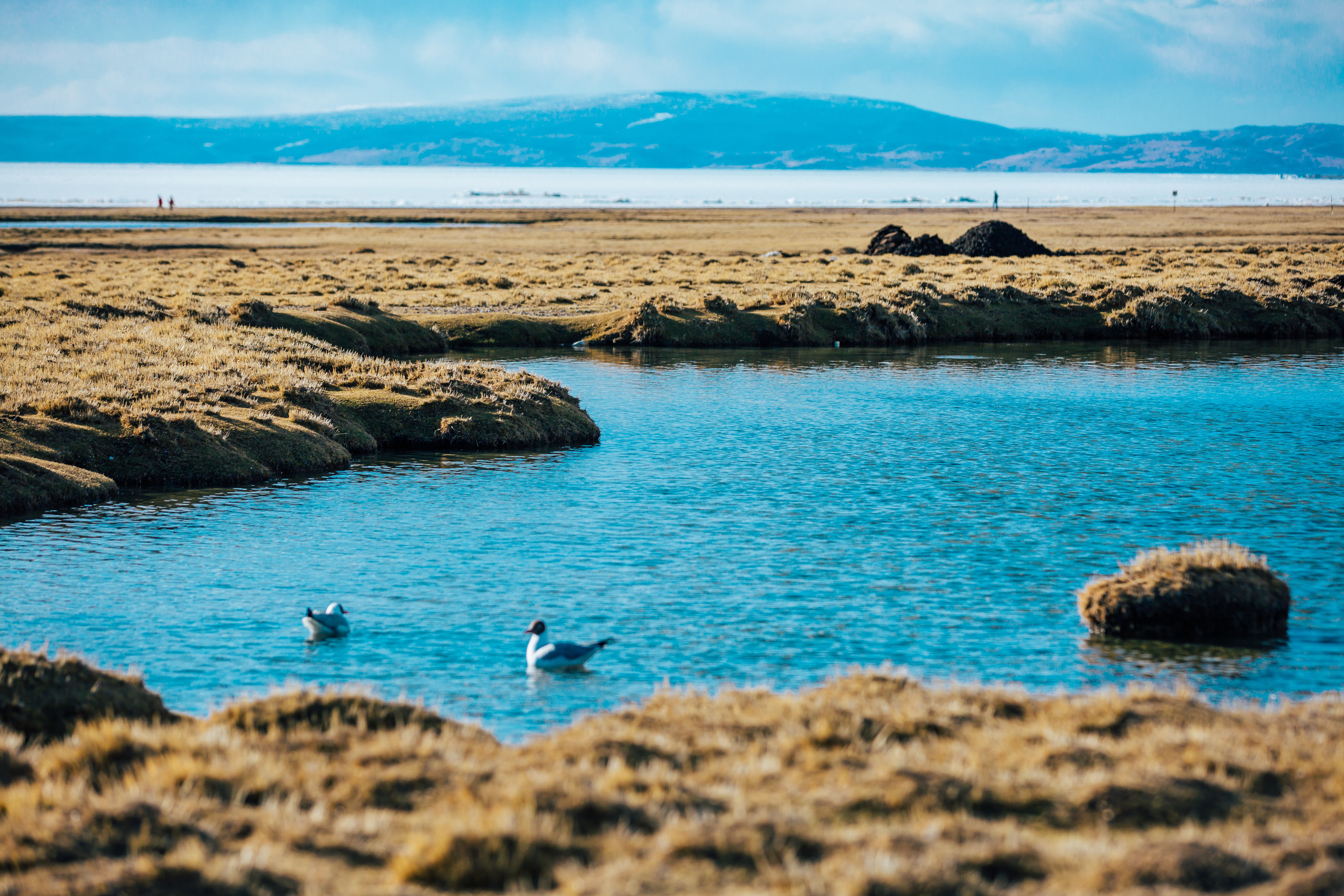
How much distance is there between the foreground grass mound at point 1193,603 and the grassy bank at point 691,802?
6.30 meters

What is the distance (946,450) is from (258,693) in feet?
82.1

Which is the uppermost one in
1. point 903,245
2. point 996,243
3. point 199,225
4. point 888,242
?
point 199,225

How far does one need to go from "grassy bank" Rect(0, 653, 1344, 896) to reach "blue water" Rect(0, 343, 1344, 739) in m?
3.97

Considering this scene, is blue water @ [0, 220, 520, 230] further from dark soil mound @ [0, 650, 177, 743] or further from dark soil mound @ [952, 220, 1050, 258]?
dark soil mound @ [0, 650, 177, 743]

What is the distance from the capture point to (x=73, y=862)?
9.18 m

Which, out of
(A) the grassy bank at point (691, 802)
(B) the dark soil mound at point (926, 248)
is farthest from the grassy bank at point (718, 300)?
(A) the grassy bank at point (691, 802)

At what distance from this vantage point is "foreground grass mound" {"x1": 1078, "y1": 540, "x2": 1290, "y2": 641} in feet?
65.8

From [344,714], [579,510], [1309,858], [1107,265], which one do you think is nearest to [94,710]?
[344,714]

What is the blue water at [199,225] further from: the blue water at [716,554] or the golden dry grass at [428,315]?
the blue water at [716,554]

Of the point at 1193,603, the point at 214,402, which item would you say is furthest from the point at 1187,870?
the point at 214,402

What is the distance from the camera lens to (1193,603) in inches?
790

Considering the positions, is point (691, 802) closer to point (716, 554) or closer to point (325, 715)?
point (325, 715)

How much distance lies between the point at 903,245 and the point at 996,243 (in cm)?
806

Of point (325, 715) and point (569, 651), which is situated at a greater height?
point (325, 715)
